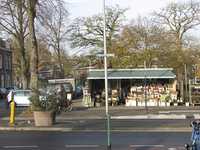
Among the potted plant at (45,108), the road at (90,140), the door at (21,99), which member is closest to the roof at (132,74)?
the door at (21,99)

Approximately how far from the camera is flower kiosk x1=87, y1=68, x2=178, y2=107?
66.8 ft

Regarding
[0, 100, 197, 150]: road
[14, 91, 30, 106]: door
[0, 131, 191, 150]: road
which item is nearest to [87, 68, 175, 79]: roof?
[14, 91, 30, 106]: door

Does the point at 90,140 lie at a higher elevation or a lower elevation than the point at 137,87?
lower

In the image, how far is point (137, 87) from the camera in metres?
21.1

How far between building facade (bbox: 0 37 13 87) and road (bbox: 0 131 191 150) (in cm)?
4637

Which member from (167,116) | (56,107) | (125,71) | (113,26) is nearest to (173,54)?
(125,71)

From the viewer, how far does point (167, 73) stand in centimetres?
2045

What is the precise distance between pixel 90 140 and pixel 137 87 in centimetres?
1359

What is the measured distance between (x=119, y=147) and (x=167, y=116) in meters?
7.69

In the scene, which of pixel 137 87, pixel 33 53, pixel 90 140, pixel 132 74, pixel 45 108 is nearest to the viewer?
pixel 90 140

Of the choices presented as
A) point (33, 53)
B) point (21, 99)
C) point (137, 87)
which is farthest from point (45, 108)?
point (137, 87)

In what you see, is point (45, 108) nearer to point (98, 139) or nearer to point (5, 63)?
point (98, 139)

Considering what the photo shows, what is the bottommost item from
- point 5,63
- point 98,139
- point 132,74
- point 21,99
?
point 98,139

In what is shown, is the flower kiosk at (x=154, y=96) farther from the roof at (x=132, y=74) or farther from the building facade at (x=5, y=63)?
the building facade at (x=5, y=63)
